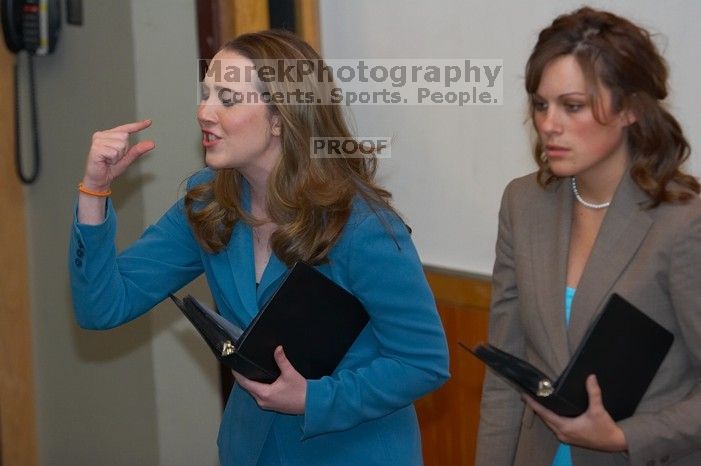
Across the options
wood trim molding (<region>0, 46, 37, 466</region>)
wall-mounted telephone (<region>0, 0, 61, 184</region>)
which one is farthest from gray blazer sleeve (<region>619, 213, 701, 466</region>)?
wood trim molding (<region>0, 46, 37, 466</region>)

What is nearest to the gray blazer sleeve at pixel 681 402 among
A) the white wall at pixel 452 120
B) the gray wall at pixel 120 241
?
the white wall at pixel 452 120

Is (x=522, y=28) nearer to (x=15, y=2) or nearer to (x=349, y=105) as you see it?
(x=349, y=105)

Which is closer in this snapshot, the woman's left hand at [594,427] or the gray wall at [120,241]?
the woman's left hand at [594,427]

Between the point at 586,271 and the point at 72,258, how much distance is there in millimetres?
935

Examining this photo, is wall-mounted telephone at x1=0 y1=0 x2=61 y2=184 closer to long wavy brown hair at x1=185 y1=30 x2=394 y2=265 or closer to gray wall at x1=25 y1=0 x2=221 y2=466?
gray wall at x1=25 y1=0 x2=221 y2=466

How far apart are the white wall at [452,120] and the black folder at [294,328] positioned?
0.90 m

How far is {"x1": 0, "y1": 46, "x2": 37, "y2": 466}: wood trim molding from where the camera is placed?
12.3ft

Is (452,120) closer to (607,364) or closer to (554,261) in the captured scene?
(554,261)

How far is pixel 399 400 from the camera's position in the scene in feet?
6.61

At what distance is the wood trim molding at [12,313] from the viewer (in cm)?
374

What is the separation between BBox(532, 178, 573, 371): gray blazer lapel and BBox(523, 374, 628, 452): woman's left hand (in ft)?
Result: 0.34

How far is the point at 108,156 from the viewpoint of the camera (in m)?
2.15

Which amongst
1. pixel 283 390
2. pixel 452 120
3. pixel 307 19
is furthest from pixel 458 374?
pixel 283 390

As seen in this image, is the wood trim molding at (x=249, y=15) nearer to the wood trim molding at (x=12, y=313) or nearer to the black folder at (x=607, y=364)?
the wood trim molding at (x=12, y=313)
